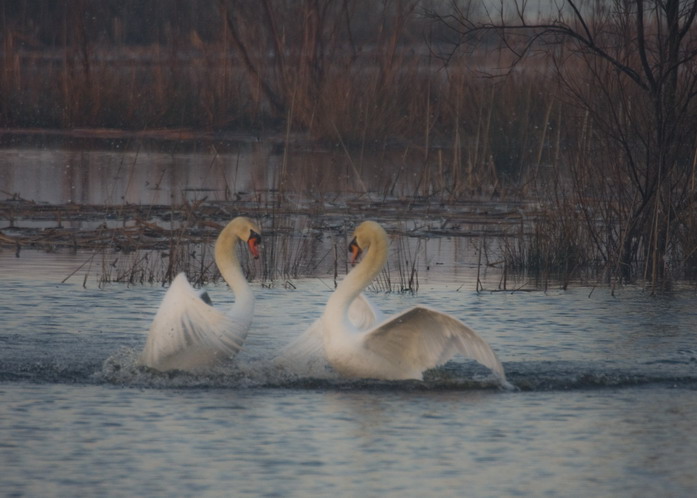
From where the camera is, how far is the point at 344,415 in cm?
689

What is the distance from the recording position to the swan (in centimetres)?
730

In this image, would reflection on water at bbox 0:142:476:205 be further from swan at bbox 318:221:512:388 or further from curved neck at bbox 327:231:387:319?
swan at bbox 318:221:512:388

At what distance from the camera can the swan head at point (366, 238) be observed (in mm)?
7984

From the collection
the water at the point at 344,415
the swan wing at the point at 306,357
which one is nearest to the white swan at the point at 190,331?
the water at the point at 344,415

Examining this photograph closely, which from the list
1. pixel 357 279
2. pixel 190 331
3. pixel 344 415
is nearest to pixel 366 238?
pixel 357 279

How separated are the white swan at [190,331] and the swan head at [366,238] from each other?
2.21 ft

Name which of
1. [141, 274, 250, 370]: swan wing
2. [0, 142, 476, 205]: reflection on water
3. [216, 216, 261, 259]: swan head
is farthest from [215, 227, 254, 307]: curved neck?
[0, 142, 476, 205]: reflection on water

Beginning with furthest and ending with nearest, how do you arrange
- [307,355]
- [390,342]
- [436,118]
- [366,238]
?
1. [436,118]
2. [366,238]
3. [307,355]
4. [390,342]

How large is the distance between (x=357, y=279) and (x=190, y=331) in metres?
0.98

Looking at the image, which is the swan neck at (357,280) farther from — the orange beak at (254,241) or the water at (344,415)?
the orange beak at (254,241)

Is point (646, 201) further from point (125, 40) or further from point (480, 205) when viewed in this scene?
point (125, 40)

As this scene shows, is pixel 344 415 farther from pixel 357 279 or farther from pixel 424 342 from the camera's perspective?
pixel 357 279

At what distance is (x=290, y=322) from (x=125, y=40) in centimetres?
2726

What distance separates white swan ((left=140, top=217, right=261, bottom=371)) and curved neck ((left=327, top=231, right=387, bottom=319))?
0.49 metres
